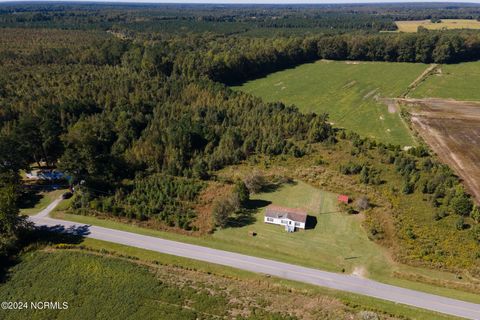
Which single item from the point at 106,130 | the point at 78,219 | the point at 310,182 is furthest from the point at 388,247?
the point at 106,130

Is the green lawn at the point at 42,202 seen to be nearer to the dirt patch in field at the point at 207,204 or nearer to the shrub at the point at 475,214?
the dirt patch in field at the point at 207,204

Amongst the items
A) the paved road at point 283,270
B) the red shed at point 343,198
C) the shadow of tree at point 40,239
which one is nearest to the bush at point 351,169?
the red shed at point 343,198

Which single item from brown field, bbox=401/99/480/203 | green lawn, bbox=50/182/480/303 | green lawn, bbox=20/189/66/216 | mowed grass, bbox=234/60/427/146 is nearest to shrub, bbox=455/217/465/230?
green lawn, bbox=50/182/480/303

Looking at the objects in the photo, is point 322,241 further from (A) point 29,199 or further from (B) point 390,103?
(B) point 390,103

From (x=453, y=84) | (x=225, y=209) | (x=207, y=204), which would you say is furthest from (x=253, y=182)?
(x=453, y=84)

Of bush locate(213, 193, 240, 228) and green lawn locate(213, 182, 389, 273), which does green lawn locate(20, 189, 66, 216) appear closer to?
bush locate(213, 193, 240, 228)

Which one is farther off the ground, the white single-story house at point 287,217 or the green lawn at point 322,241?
the white single-story house at point 287,217

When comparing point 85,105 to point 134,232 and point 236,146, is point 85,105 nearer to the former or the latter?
point 236,146
